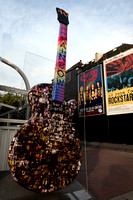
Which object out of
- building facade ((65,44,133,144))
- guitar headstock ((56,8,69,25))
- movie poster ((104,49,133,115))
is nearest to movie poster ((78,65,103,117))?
building facade ((65,44,133,144))

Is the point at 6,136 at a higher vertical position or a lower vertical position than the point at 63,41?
lower

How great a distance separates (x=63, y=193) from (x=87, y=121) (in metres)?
7.74

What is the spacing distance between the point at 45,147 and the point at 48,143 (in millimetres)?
51

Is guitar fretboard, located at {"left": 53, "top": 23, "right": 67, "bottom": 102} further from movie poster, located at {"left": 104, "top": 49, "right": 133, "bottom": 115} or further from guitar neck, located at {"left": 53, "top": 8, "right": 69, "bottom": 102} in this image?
movie poster, located at {"left": 104, "top": 49, "right": 133, "bottom": 115}

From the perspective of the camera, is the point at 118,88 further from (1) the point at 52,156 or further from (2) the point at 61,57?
(1) the point at 52,156

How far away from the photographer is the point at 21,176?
3.78 ft

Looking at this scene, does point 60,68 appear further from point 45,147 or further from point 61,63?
point 45,147

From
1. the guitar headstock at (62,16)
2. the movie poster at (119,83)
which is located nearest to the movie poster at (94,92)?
the movie poster at (119,83)

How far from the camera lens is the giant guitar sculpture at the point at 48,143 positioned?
1.18 m

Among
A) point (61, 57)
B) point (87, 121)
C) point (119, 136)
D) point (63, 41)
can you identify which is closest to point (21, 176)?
point (61, 57)

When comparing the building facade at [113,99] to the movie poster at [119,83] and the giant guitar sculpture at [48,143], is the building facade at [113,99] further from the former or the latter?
the giant guitar sculpture at [48,143]

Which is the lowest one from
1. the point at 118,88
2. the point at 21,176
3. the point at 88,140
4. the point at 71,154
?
the point at 88,140

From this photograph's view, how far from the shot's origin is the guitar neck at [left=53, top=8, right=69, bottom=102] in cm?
155

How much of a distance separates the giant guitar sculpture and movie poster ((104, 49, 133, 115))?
573cm
